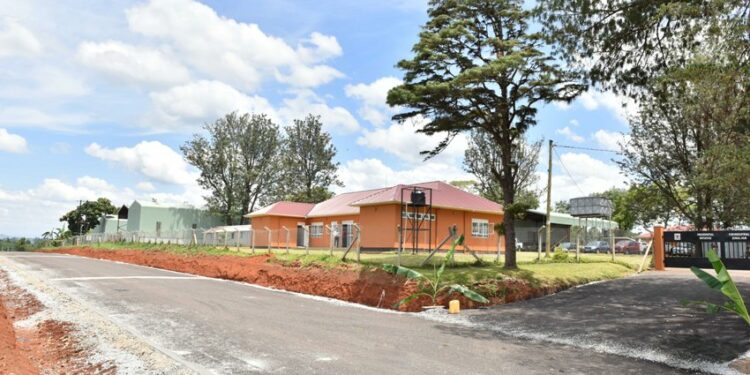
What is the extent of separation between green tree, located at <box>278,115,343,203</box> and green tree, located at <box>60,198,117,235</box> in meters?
40.1

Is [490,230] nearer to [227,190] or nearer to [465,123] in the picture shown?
[465,123]

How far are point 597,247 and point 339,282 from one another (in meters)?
37.1

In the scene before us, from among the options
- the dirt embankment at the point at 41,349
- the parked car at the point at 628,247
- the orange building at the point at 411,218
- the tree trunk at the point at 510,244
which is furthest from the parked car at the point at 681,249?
the dirt embankment at the point at 41,349

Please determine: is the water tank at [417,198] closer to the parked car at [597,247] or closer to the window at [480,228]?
→ the window at [480,228]

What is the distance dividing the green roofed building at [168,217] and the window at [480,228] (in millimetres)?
36207

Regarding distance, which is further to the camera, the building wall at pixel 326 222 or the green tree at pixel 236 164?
the green tree at pixel 236 164

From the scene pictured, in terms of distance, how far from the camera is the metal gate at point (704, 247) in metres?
20.1

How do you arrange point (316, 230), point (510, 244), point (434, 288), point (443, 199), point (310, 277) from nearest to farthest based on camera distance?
point (434, 288), point (310, 277), point (510, 244), point (443, 199), point (316, 230)

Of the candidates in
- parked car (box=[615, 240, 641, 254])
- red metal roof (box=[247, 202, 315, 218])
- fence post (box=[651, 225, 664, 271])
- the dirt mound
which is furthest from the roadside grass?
parked car (box=[615, 240, 641, 254])

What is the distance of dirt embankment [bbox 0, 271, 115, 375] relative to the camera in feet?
23.5

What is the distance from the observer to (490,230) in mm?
35781

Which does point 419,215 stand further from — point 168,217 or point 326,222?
point 168,217

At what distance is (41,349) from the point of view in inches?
354

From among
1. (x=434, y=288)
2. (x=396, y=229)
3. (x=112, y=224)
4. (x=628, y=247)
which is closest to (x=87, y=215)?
(x=112, y=224)
